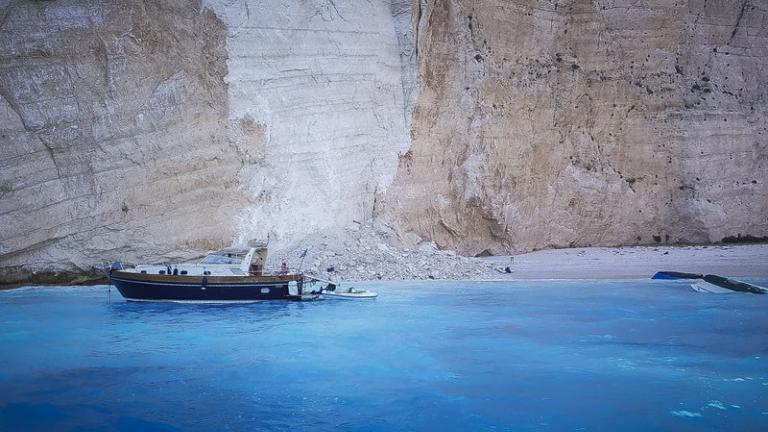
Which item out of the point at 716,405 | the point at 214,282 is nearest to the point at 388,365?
the point at 716,405

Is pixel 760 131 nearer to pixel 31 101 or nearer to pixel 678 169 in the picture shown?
pixel 678 169

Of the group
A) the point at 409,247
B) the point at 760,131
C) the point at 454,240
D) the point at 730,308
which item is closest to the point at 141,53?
the point at 409,247

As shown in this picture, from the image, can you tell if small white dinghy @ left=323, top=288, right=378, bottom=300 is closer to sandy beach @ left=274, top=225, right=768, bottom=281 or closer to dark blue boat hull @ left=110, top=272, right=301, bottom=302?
dark blue boat hull @ left=110, top=272, right=301, bottom=302

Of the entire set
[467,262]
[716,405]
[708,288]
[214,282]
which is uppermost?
[467,262]

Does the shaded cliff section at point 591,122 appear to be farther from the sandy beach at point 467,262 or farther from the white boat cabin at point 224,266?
the white boat cabin at point 224,266

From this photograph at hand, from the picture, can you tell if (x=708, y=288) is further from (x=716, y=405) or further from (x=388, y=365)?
(x=388, y=365)
